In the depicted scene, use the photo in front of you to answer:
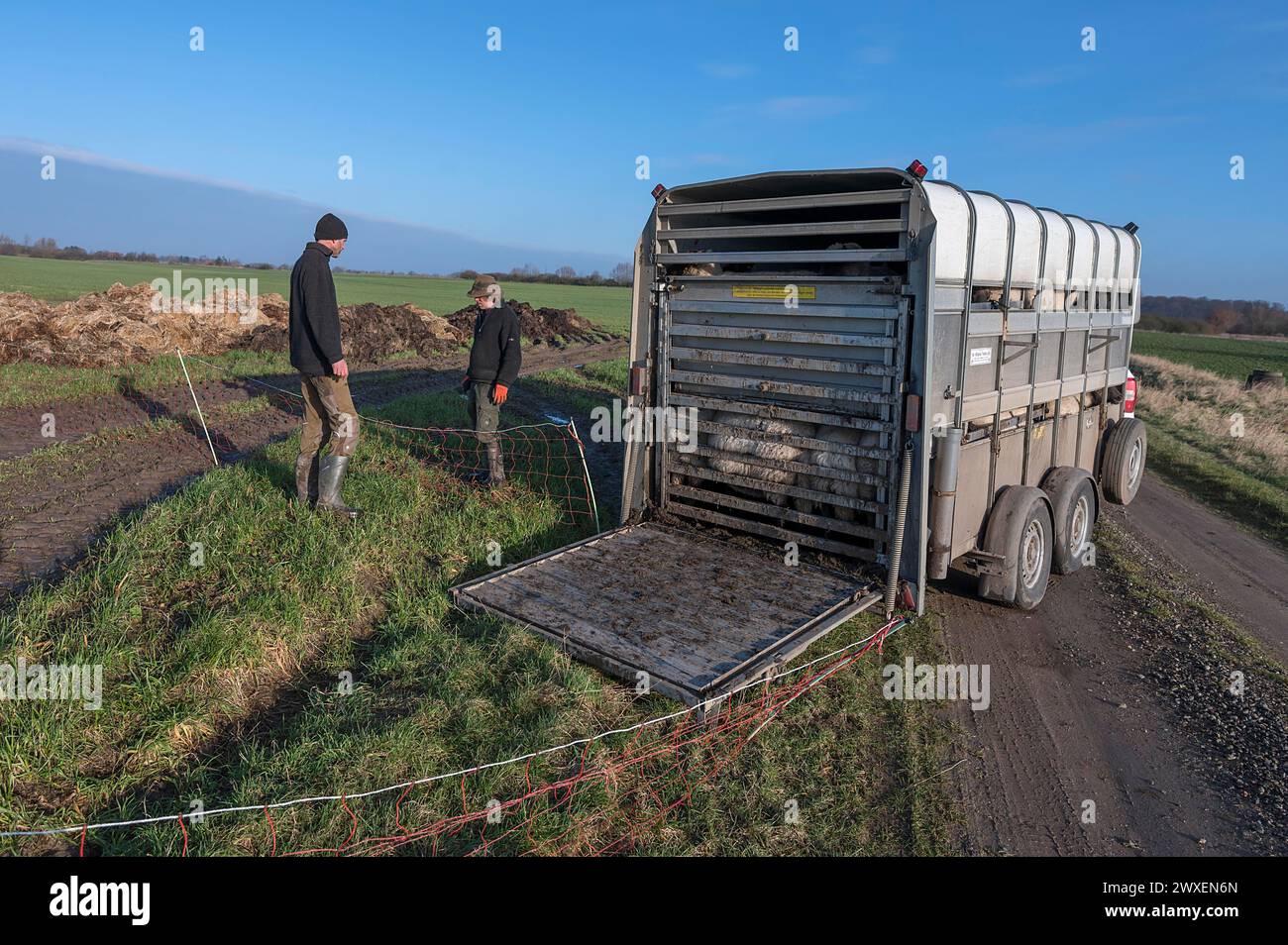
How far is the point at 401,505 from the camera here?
7.54 m

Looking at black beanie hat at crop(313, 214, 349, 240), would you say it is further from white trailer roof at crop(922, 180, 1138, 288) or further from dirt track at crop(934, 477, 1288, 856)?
dirt track at crop(934, 477, 1288, 856)

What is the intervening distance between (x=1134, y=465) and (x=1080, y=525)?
7.28 feet

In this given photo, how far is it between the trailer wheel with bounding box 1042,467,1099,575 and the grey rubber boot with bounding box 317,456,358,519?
6.16 m

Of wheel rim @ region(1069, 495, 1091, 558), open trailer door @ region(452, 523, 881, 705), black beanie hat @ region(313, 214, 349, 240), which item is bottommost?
open trailer door @ region(452, 523, 881, 705)

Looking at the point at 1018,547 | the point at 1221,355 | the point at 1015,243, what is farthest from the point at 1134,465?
the point at 1221,355

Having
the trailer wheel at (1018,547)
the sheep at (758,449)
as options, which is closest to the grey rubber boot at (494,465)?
the sheep at (758,449)

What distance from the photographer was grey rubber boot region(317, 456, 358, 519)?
7125 mm

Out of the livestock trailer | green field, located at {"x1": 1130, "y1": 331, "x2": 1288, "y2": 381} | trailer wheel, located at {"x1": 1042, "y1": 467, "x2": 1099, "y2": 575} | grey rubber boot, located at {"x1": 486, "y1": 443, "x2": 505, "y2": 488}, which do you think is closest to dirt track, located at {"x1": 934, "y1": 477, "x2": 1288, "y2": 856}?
trailer wheel, located at {"x1": 1042, "y1": 467, "x2": 1099, "y2": 575}

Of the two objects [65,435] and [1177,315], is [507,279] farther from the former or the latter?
[65,435]

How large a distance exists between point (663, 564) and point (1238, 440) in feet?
46.7

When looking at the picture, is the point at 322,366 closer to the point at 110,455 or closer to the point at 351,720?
the point at 351,720

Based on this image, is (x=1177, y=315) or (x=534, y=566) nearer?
(x=534, y=566)
